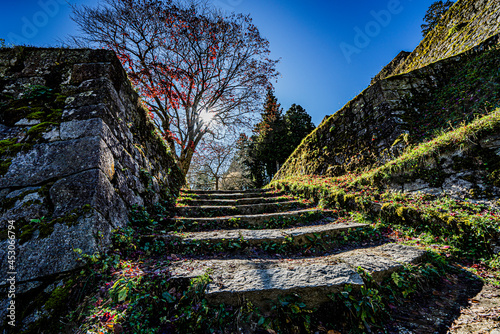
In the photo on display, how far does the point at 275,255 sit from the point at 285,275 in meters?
0.80

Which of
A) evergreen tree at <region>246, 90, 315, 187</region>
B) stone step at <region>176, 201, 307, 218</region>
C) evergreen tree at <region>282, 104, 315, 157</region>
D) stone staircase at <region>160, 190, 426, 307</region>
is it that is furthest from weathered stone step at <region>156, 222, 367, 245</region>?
evergreen tree at <region>282, 104, 315, 157</region>

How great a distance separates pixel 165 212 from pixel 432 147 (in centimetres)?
496

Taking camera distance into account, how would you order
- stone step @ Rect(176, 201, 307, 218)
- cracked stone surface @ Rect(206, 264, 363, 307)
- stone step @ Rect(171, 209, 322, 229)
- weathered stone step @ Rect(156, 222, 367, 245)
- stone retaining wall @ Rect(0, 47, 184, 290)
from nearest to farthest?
cracked stone surface @ Rect(206, 264, 363, 307), stone retaining wall @ Rect(0, 47, 184, 290), weathered stone step @ Rect(156, 222, 367, 245), stone step @ Rect(171, 209, 322, 229), stone step @ Rect(176, 201, 307, 218)

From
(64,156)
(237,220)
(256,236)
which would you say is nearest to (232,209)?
(237,220)

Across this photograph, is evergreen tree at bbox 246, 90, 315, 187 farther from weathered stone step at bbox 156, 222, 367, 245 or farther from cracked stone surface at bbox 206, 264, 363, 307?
cracked stone surface at bbox 206, 264, 363, 307

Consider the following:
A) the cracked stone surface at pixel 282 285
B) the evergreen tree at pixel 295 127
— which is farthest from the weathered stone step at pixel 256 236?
the evergreen tree at pixel 295 127

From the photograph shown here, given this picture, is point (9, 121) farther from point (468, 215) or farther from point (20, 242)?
point (468, 215)

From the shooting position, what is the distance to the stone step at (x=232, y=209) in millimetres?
3901

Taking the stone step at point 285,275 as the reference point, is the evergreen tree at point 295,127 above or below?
above

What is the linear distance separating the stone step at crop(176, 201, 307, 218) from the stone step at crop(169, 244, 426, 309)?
6.04 feet

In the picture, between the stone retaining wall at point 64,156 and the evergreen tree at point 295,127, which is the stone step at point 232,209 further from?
the evergreen tree at point 295,127

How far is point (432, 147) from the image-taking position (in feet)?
10.5

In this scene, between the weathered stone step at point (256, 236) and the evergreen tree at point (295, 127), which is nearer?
the weathered stone step at point (256, 236)

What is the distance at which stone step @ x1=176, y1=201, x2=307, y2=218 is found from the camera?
12.8 ft
